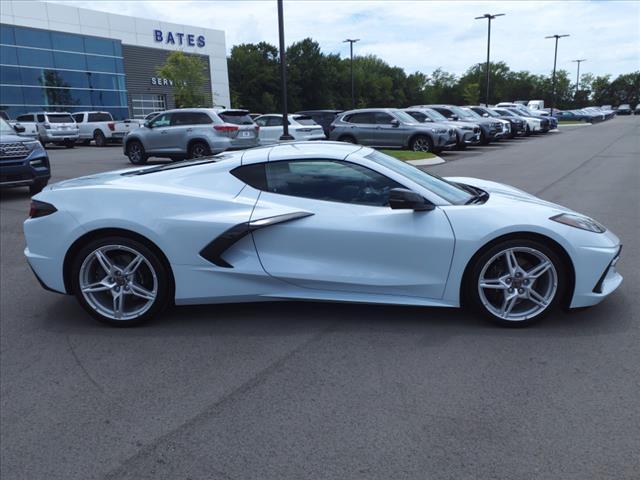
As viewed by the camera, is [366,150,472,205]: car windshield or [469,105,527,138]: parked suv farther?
[469,105,527,138]: parked suv

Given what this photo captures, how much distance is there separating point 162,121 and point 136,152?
1.39m

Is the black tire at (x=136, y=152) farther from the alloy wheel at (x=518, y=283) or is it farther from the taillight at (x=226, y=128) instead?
the alloy wheel at (x=518, y=283)

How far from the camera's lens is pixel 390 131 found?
2000 centimetres

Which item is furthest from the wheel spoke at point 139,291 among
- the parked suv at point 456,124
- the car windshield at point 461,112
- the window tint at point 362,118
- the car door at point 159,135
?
the car windshield at point 461,112

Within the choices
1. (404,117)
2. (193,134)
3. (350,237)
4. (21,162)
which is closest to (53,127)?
(193,134)

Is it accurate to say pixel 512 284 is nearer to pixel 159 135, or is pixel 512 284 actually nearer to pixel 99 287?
pixel 99 287

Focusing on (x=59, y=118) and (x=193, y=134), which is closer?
(x=193, y=134)

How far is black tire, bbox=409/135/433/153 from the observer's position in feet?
64.5

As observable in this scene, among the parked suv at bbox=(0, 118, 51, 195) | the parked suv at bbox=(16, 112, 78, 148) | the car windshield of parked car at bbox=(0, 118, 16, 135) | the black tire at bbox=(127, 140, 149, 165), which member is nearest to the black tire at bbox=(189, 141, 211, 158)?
the black tire at bbox=(127, 140, 149, 165)

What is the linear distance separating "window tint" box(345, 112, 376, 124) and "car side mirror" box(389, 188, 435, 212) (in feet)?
54.4

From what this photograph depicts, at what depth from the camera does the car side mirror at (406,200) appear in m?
4.02

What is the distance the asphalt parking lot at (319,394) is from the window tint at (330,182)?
0.95m

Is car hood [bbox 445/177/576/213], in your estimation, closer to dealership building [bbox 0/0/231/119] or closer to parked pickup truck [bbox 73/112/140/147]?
parked pickup truck [bbox 73/112/140/147]

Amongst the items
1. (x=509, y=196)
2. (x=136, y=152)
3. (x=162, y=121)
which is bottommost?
(x=136, y=152)
